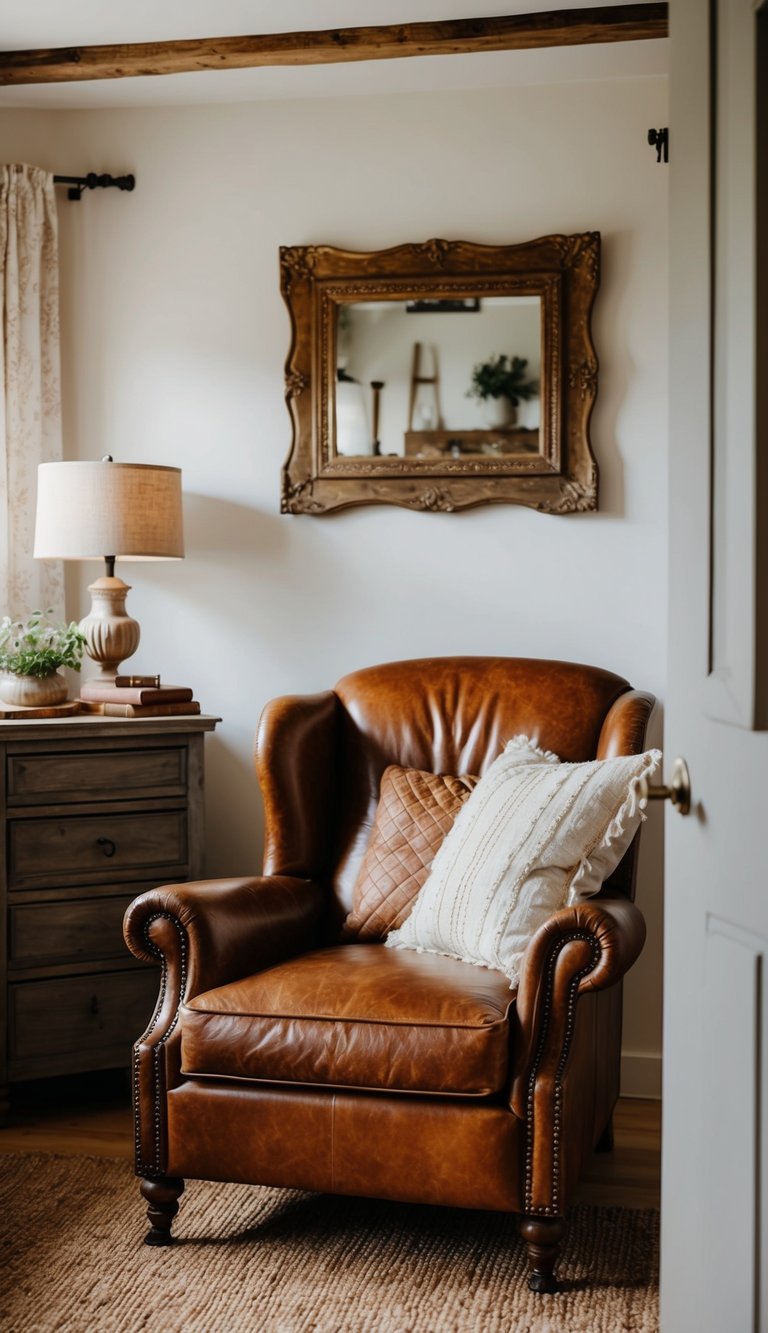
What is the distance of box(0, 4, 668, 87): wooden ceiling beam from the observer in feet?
9.48

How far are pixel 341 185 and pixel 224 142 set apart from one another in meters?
0.34

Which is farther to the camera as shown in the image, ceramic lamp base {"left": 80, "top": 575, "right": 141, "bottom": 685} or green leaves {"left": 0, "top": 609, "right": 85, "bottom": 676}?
ceramic lamp base {"left": 80, "top": 575, "right": 141, "bottom": 685}

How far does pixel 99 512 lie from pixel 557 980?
1.59 m

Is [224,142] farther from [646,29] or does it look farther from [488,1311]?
[488,1311]

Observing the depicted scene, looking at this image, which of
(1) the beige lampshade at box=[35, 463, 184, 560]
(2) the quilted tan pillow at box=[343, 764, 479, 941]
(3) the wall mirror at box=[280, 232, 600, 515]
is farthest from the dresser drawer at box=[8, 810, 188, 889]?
(3) the wall mirror at box=[280, 232, 600, 515]

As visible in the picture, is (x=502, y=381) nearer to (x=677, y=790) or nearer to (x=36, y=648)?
(x=36, y=648)

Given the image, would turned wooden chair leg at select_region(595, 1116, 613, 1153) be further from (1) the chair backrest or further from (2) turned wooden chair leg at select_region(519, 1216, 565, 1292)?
(1) the chair backrest

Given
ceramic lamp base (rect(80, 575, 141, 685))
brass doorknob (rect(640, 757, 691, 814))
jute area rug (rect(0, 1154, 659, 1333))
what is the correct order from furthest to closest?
1. ceramic lamp base (rect(80, 575, 141, 685))
2. jute area rug (rect(0, 1154, 659, 1333))
3. brass doorknob (rect(640, 757, 691, 814))

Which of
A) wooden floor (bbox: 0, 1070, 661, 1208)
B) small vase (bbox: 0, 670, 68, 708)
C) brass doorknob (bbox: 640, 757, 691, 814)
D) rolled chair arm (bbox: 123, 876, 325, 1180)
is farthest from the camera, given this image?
small vase (bbox: 0, 670, 68, 708)

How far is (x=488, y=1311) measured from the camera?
2111mm

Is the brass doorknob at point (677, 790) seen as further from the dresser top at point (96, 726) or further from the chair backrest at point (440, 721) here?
the dresser top at point (96, 726)

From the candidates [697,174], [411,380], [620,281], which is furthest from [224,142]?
[697,174]

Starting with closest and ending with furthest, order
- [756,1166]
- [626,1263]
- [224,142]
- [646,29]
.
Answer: [756,1166] < [626,1263] < [646,29] < [224,142]

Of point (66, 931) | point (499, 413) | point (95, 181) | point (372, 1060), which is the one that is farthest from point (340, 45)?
point (372, 1060)
